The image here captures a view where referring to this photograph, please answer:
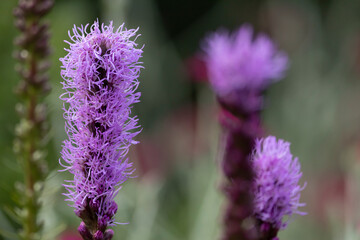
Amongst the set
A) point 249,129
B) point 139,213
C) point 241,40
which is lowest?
point 249,129

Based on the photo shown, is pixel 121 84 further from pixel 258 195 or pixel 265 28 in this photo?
pixel 265 28

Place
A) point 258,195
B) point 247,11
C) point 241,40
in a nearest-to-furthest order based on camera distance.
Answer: point 258,195
point 241,40
point 247,11

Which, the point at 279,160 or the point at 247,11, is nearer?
the point at 279,160

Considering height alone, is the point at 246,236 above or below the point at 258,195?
below

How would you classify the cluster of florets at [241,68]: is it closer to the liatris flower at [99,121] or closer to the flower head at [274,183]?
the flower head at [274,183]

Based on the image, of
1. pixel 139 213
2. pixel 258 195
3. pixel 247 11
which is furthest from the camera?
pixel 247 11

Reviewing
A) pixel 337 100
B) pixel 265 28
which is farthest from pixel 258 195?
pixel 265 28

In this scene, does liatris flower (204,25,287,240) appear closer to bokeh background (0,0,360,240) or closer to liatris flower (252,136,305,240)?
liatris flower (252,136,305,240)
